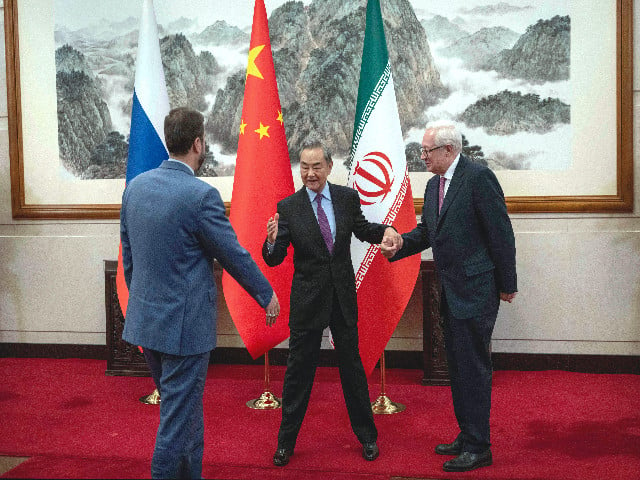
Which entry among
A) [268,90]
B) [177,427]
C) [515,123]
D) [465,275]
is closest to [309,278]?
[465,275]

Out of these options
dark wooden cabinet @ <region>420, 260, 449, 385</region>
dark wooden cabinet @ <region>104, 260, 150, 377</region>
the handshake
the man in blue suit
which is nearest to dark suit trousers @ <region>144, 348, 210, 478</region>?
the man in blue suit

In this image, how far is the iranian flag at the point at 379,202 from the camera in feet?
13.7

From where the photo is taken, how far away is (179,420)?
2488 mm

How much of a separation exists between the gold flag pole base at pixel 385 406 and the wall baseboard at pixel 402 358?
100 cm

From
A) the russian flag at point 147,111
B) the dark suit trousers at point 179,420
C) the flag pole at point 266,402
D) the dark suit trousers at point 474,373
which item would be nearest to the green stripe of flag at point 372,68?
the russian flag at point 147,111

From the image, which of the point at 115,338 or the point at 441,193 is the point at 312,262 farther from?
the point at 115,338

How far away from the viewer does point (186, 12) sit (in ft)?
18.0

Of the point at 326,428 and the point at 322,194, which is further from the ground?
the point at 322,194

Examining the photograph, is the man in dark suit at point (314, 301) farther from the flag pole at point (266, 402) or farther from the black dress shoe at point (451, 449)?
the flag pole at point (266, 402)

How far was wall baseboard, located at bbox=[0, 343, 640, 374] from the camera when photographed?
5051 mm

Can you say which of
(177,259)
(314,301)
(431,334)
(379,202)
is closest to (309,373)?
(314,301)

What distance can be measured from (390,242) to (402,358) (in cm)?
208

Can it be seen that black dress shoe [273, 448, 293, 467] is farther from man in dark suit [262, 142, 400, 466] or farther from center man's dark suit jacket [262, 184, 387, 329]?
center man's dark suit jacket [262, 184, 387, 329]

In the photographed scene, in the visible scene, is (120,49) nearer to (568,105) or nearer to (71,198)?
(71,198)
